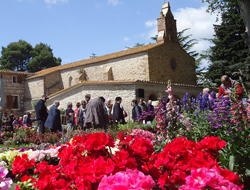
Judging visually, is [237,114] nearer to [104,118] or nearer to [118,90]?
[104,118]

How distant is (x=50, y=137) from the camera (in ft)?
28.3

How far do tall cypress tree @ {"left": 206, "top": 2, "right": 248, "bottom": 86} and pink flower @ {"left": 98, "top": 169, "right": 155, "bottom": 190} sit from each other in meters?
26.3

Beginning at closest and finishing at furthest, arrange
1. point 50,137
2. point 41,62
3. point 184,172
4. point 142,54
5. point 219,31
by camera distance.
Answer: point 184,172, point 50,137, point 142,54, point 219,31, point 41,62

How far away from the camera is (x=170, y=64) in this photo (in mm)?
28422

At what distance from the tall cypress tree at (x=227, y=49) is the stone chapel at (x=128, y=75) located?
9.02 ft

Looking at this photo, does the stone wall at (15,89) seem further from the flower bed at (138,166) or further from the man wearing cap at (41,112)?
the flower bed at (138,166)

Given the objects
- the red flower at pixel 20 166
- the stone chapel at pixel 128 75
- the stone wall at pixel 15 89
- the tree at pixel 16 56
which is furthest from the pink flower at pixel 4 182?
the tree at pixel 16 56

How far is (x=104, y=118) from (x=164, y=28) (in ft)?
71.8

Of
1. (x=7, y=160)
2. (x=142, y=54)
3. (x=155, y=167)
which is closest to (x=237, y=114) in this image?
(x=155, y=167)

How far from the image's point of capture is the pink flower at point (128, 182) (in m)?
1.41

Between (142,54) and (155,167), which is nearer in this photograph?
(155,167)

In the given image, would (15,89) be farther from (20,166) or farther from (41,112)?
(20,166)

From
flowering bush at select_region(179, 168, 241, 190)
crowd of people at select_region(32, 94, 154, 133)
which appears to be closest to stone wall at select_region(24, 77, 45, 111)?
crowd of people at select_region(32, 94, 154, 133)

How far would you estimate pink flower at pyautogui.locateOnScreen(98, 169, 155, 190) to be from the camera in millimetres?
1408
